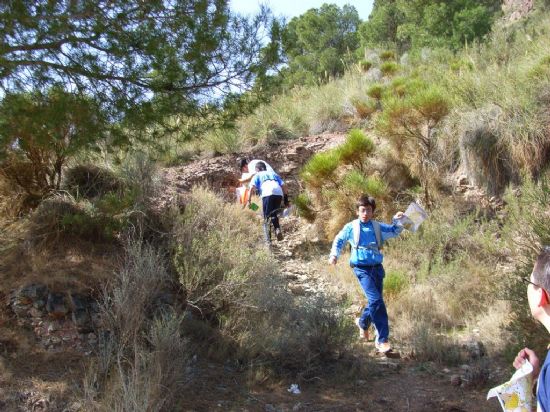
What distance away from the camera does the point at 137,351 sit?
4680 mm

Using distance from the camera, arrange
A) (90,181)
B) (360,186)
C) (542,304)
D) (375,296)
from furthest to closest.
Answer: (360,186), (90,181), (375,296), (542,304)

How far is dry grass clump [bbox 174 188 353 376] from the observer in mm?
5715

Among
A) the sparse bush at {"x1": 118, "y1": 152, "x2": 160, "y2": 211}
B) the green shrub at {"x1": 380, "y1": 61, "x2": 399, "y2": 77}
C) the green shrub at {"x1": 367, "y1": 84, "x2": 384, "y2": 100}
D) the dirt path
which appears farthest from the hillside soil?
the green shrub at {"x1": 380, "y1": 61, "x2": 399, "y2": 77}

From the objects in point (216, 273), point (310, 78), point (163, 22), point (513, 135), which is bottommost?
point (216, 273)

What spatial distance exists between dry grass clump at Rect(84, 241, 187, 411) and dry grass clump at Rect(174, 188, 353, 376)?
1.85ft

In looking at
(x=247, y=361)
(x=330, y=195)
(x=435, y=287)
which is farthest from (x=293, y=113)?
(x=247, y=361)

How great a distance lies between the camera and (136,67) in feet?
Answer: 17.5

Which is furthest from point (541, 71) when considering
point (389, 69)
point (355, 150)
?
point (389, 69)

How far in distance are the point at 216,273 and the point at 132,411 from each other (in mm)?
2466

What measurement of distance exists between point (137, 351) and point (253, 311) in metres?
1.70

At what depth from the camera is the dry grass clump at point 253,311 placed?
5715 millimetres

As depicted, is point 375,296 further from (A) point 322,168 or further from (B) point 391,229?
(A) point 322,168

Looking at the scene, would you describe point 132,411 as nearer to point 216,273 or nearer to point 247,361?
point 247,361

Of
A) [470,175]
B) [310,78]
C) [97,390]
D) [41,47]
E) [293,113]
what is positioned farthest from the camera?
[310,78]
